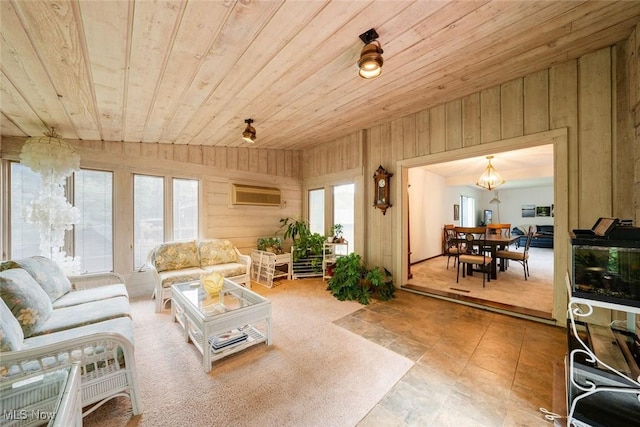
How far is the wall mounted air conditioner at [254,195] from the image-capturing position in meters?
4.31

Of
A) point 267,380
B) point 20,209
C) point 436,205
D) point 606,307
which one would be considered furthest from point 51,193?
point 436,205

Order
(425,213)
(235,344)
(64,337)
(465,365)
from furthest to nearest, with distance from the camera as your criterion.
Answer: (425,213) < (235,344) < (465,365) < (64,337)

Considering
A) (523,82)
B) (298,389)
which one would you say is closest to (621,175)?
(523,82)

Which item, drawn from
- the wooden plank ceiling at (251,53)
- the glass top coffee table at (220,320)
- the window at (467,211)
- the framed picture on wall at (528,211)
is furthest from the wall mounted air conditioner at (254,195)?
the framed picture on wall at (528,211)

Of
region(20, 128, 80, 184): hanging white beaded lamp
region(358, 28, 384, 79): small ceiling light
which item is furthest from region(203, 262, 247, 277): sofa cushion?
region(358, 28, 384, 79): small ceiling light

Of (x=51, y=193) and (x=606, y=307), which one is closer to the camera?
(x=606, y=307)

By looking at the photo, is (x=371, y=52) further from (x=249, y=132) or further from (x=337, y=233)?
(x=337, y=233)

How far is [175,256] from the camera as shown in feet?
11.1

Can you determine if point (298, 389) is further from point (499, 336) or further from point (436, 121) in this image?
point (436, 121)

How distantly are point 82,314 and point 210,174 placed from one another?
8.94 feet

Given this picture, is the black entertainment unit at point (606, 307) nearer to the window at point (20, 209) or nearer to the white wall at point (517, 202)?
the window at point (20, 209)

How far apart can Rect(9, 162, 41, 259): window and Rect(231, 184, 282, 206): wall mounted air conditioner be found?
2400mm

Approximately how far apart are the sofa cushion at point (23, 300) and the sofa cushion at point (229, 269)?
5.69ft

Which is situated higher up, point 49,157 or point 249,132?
point 249,132
